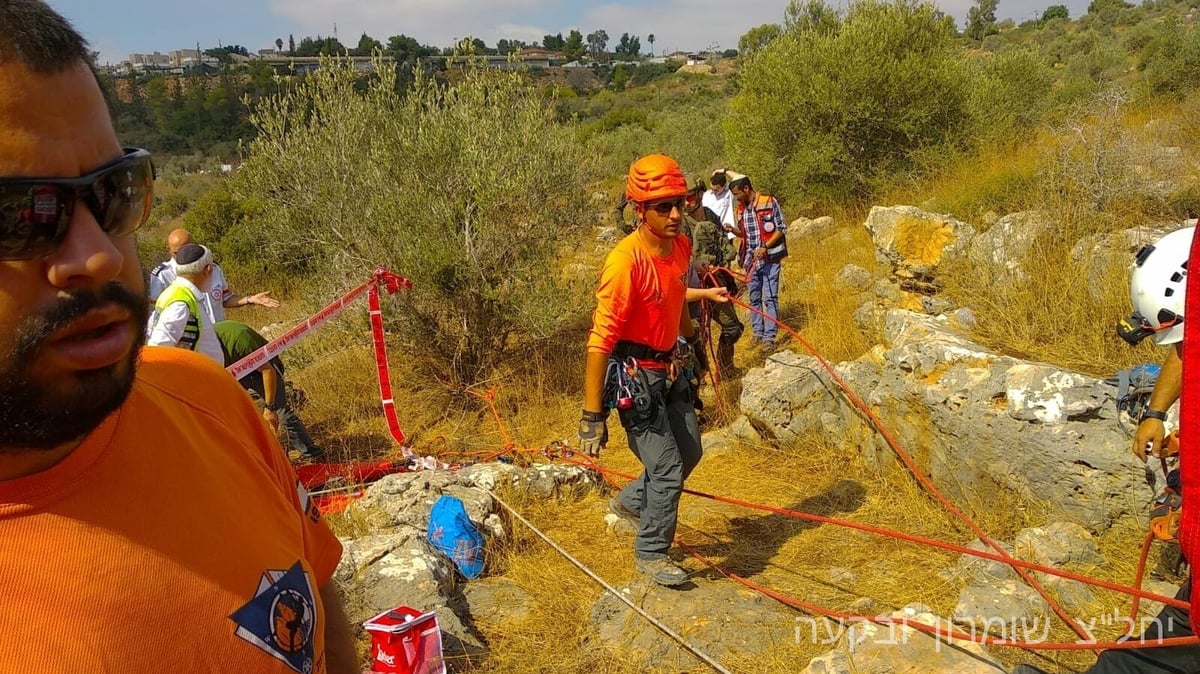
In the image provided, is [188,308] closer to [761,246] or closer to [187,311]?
[187,311]

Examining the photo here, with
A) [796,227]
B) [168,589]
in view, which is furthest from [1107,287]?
[796,227]

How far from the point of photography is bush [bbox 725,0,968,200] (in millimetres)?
12234

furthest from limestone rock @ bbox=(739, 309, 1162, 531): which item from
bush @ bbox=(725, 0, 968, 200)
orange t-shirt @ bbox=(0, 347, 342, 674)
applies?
bush @ bbox=(725, 0, 968, 200)

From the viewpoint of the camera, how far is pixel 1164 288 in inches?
121

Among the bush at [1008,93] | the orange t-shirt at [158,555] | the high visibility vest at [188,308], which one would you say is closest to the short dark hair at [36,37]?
the orange t-shirt at [158,555]

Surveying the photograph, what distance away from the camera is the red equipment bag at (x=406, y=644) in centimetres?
293

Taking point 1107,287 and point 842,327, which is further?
point 842,327

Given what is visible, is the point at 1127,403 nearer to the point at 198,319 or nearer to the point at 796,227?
the point at 198,319

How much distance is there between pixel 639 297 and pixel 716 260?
3.77 m

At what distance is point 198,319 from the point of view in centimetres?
440

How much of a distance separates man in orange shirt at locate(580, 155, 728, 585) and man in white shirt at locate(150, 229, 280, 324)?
2857mm

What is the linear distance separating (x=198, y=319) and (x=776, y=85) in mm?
11198

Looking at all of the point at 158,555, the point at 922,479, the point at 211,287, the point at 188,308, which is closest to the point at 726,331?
the point at 922,479

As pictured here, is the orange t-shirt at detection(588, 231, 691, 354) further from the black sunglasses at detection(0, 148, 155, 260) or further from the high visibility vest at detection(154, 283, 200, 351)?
the black sunglasses at detection(0, 148, 155, 260)
